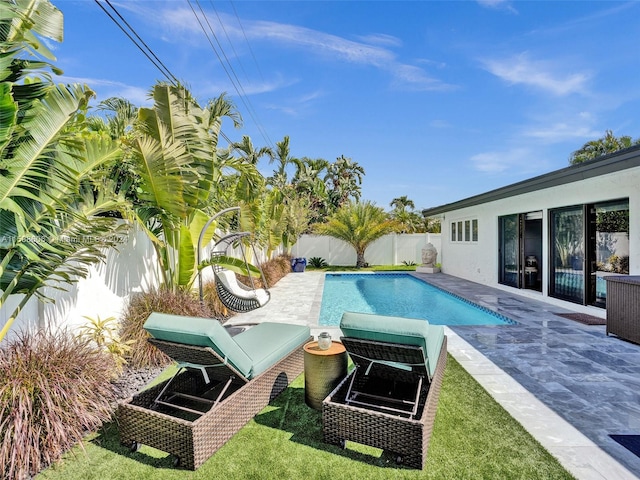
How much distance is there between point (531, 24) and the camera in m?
11.1

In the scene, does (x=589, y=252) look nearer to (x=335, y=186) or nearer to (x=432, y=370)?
(x=432, y=370)

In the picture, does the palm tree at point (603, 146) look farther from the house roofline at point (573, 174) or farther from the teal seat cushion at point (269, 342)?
the teal seat cushion at point (269, 342)

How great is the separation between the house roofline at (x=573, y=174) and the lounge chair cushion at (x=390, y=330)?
5.54 m

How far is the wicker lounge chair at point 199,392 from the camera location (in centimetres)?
295

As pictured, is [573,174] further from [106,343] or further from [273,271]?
[273,271]

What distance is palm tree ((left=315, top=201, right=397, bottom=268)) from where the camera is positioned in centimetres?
2145

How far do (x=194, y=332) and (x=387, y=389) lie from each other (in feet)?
7.09

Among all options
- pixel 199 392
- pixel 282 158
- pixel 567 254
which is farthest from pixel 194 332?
pixel 282 158

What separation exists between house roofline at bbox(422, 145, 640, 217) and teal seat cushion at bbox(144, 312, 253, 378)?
23.1 feet

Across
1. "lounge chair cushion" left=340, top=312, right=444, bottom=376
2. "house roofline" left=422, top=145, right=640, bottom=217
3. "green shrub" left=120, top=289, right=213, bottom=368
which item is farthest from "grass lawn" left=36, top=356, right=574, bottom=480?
"house roofline" left=422, top=145, right=640, bottom=217

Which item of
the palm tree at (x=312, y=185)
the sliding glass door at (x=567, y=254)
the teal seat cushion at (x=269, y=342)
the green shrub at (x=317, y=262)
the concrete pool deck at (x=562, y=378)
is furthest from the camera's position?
the palm tree at (x=312, y=185)

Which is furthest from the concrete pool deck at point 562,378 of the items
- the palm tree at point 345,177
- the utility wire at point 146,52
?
the palm tree at point 345,177

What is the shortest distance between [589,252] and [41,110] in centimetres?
1054

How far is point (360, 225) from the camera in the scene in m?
21.5
